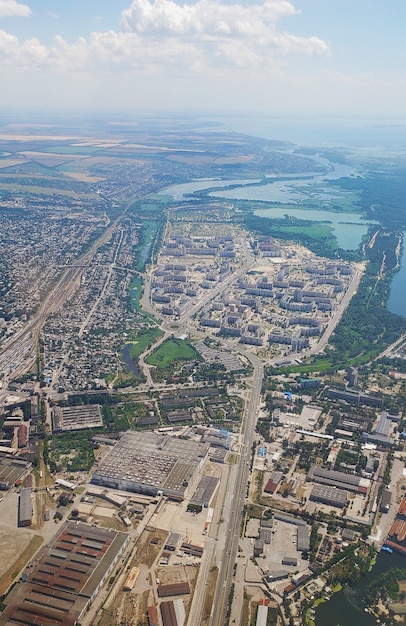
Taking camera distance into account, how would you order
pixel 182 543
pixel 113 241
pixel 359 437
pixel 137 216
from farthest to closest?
pixel 137 216 → pixel 113 241 → pixel 359 437 → pixel 182 543

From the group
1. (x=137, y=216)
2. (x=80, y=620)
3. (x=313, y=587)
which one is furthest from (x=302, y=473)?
(x=137, y=216)

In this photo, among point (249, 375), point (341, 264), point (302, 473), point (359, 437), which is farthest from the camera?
point (341, 264)

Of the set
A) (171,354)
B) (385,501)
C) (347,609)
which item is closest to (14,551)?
(347,609)

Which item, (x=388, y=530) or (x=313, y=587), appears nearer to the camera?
(x=313, y=587)

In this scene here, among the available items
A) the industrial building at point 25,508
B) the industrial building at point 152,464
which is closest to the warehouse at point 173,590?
the industrial building at point 152,464

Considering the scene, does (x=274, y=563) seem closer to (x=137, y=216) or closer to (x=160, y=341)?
(x=160, y=341)

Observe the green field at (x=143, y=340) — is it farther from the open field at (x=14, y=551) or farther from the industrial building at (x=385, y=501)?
the industrial building at (x=385, y=501)
